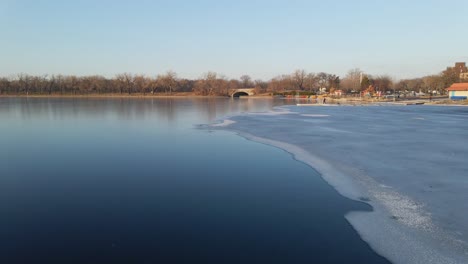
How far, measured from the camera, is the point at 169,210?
6383 millimetres

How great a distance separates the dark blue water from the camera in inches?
188

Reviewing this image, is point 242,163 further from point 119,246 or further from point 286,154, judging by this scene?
point 119,246

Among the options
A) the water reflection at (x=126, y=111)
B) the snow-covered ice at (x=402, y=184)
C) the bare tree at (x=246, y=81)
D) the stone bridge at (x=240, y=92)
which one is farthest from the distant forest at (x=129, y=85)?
the snow-covered ice at (x=402, y=184)

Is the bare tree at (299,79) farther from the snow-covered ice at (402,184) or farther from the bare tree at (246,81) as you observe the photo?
the snow-covered ice at (402,184)

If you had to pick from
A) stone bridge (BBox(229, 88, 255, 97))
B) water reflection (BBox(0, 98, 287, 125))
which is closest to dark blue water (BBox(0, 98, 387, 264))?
water reflection (BBox(0, 98, 287, 125))

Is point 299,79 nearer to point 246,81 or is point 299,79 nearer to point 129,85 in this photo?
point 246,81

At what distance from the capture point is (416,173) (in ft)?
28.6

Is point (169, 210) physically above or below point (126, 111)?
below

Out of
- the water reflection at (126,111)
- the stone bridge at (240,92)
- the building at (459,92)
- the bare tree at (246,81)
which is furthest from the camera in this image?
the bare tree at (246,81)

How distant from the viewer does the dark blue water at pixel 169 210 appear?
15.7 ft

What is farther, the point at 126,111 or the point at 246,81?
the point at 246,81

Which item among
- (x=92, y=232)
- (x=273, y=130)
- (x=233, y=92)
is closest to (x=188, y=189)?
(x=92, y=232)

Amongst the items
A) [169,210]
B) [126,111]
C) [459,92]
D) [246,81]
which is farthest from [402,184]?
[246,81]

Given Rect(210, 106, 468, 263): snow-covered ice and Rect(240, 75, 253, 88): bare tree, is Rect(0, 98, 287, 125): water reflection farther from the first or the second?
Rect(240, 75, 253, 88): bare tree
